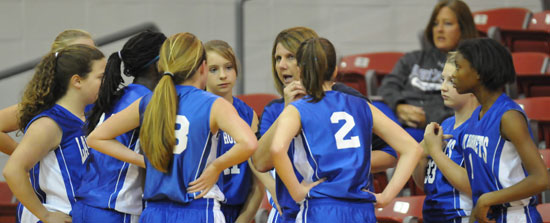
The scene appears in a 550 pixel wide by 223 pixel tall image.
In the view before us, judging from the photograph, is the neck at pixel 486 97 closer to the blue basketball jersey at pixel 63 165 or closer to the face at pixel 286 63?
the face at pixel 286 63

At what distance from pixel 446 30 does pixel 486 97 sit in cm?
203

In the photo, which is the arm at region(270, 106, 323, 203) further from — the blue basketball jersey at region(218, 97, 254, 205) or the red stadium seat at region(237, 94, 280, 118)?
the red stadium seat at region(237, 94, 280, 118)

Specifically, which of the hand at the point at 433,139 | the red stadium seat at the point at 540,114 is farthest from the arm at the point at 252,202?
the red stadium seat at the point at 540,114

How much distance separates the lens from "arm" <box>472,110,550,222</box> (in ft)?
8.96

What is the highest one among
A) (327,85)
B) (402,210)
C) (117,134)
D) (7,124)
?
(327,85)

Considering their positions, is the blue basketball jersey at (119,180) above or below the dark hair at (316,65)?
below

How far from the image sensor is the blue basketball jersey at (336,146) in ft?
8.21

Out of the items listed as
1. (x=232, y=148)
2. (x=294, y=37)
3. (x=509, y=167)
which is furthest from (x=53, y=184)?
(x=509, y=167)

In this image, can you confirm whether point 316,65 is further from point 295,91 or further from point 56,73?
point 56,73

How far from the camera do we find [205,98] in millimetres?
2600

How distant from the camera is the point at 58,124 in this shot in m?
3.09

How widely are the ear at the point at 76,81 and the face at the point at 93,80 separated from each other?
1cm

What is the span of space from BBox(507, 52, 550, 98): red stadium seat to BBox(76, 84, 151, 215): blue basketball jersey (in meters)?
3.04

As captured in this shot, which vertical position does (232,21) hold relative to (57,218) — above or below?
below
